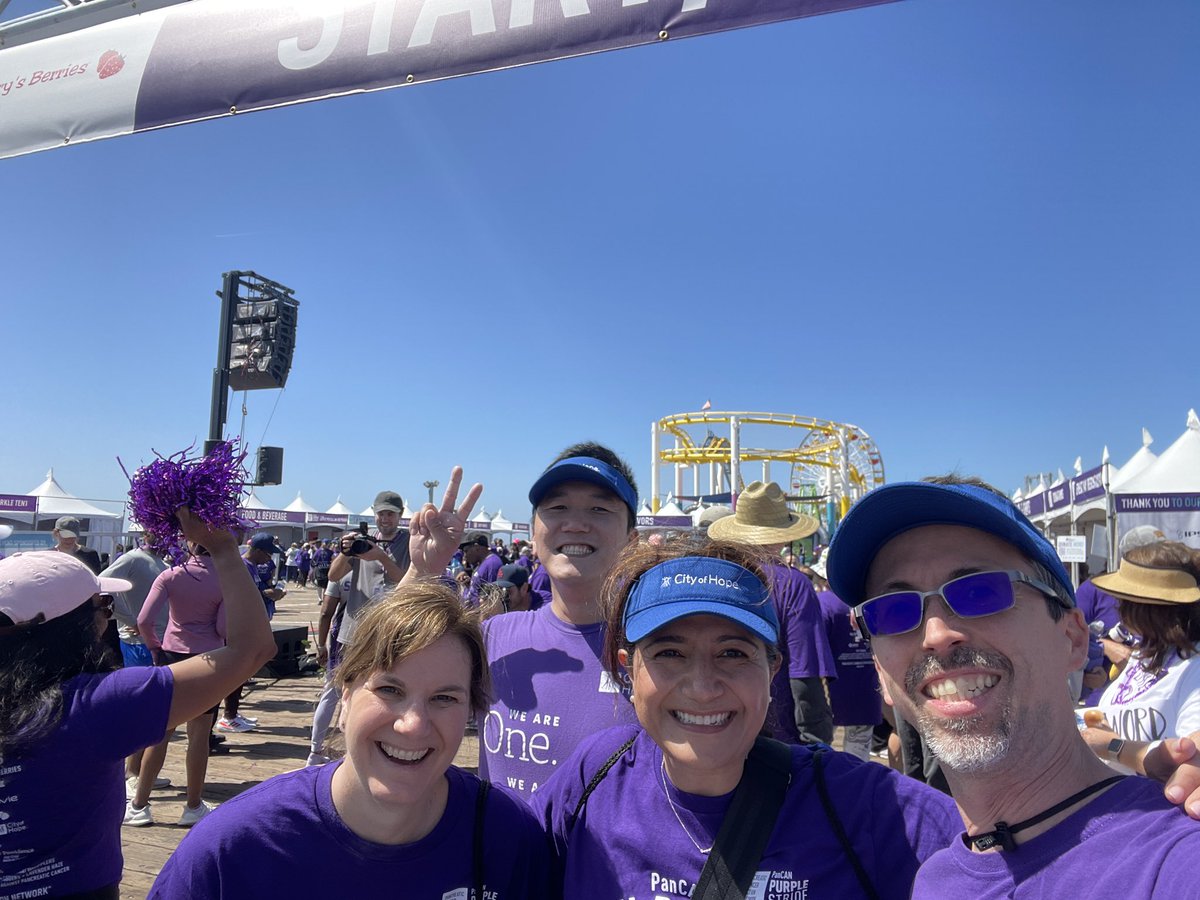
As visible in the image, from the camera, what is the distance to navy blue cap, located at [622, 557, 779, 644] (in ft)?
4.57

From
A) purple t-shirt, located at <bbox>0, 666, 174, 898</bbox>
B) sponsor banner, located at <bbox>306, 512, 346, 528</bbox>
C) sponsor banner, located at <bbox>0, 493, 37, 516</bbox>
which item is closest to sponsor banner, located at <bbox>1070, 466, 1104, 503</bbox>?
purple t-shirt, located at <bbox>0, 666, 174, 898</bbox>

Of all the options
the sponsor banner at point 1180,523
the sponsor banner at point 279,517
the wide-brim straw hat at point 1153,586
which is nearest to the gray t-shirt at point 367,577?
the wide-brim straw hat at point 1153,586

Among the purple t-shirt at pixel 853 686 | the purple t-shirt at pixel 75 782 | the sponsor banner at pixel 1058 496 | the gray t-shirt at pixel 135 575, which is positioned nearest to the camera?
the purple t-shirt at pixel 75 782

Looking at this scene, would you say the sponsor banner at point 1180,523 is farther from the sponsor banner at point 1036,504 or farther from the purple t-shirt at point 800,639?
the purple t-shirt at point 800,639

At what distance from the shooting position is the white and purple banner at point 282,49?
2.42 metres

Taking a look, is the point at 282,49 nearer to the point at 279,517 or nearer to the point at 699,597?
the point at 699,597

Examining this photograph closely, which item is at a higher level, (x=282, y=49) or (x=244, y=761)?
(x=282, y=49)

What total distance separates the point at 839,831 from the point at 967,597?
0.51m

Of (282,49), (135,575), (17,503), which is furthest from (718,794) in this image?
(17,503)

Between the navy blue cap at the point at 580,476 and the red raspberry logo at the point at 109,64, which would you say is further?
the red raspberry logo at the point at 109,64

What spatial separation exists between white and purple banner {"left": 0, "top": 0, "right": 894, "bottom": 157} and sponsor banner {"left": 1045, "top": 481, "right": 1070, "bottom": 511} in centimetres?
1283

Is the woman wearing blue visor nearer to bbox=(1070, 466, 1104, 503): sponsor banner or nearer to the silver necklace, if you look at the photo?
the silver necklace

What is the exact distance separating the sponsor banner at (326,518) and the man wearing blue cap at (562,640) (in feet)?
118

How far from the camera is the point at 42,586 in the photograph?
2021 millimetres
